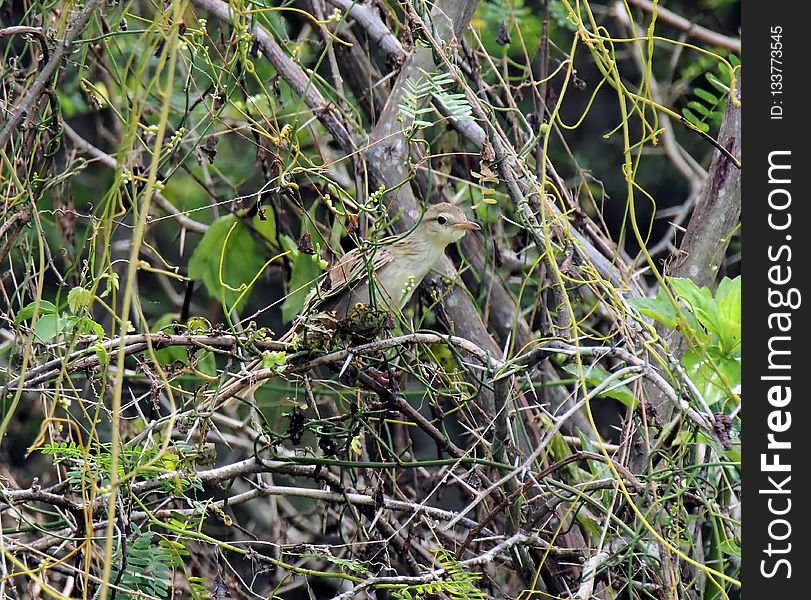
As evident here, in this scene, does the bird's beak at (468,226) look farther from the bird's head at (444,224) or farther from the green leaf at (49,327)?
the green leaf at (49,327)

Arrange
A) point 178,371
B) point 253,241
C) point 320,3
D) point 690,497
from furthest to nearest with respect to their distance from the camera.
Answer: point 253,241, point 320,3, point 690,497, point 178,371

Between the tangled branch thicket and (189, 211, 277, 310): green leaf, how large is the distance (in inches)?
0.5

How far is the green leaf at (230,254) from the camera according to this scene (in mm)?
3760

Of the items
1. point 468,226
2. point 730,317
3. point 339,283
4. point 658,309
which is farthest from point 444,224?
point 730,317

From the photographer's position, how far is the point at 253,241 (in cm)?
389

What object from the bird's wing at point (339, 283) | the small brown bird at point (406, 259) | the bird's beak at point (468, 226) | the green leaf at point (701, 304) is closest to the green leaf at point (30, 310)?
the bird's wing at point (339, 283)

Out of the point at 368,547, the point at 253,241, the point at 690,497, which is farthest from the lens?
the point at 253,241

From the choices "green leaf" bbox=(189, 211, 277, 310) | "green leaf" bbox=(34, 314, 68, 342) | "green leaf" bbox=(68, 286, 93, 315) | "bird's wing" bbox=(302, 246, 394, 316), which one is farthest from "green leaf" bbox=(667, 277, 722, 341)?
"green leaf" bbox=(189, 211, 277, 310)

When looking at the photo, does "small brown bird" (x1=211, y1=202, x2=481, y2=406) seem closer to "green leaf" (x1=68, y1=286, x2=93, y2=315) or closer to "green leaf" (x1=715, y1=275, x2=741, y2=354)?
"green leaf" (x1=68, y1=286, x2=93, y2=315)

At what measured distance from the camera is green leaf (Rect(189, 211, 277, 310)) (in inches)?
148
